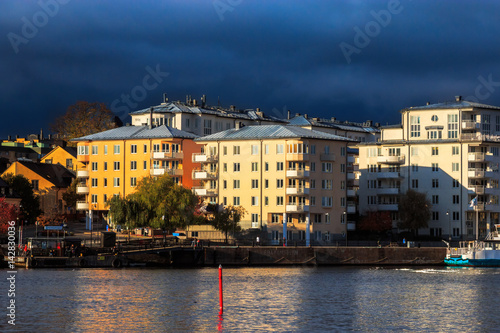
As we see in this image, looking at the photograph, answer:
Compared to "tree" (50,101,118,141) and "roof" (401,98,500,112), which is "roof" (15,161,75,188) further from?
"roof" (401,98,500,112)

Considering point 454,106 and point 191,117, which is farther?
point 191,117

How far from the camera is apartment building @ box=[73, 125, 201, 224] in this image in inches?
6152

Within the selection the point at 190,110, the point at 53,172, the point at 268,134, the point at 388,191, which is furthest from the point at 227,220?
the point at 190,110

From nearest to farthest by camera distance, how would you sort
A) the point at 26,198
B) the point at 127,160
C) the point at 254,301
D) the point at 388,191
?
the point at 254,301 → the point at 26,198 → the point at 127,160 → the point at 388,191

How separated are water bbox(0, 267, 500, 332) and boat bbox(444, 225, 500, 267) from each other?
1081 centimetres

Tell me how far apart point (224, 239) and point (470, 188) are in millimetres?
46674

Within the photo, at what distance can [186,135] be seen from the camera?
523 feet

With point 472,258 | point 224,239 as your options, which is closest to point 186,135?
point 224,239

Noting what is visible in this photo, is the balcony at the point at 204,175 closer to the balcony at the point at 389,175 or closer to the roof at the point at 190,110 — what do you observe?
the balcony at the point at 389,175

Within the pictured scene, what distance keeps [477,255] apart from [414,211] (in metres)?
26.1

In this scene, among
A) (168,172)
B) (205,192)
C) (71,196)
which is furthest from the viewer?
(71,196)

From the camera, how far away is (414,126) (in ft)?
534

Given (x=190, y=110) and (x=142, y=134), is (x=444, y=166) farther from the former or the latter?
(x=190, y=110)

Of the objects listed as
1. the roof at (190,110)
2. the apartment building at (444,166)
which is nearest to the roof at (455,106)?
the apartment building at (444,166)
